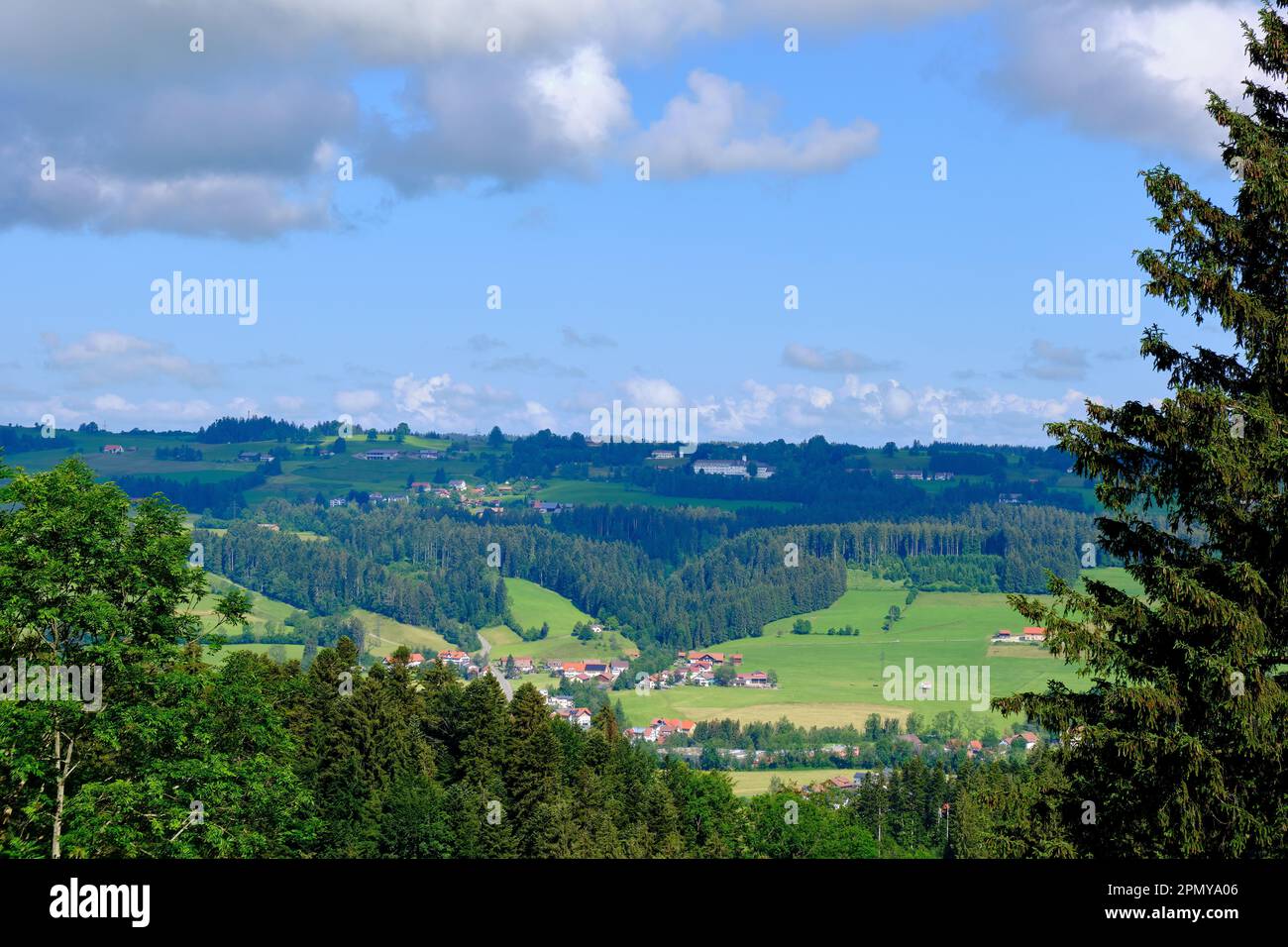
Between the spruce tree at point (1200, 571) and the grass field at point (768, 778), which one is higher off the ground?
the spruce tree at point (1200, 571)

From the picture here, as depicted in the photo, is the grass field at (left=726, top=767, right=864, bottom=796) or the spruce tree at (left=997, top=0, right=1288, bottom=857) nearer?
the spruce tree at (left=997, top=0, right=1288, bottom=857)

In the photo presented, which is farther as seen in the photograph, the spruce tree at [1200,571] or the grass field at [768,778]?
the grass field at [768,778]

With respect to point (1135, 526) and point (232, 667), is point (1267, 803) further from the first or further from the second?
point (232, 667)

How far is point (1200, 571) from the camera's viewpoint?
1684cm

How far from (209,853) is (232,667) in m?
4.86

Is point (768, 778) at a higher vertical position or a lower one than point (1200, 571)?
lower

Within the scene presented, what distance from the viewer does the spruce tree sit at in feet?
52.3

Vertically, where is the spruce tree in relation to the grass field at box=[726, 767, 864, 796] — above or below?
above

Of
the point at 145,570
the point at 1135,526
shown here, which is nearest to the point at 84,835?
the point at 145,570

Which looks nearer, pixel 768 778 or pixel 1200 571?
pixel 1200 571

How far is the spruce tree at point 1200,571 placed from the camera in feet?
52.3
